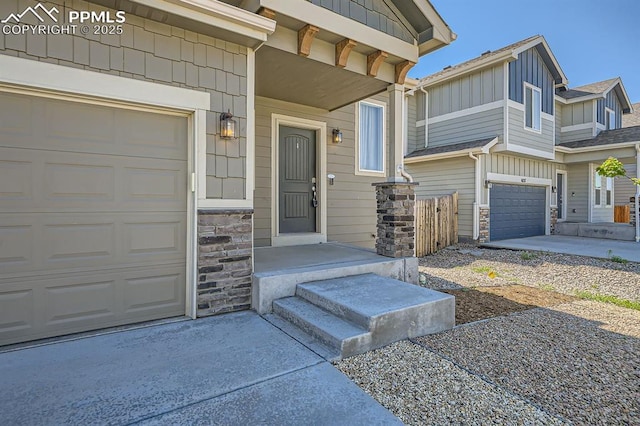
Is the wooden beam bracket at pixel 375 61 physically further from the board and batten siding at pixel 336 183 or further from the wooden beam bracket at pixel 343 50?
the board and batten siding at pixel 336 183

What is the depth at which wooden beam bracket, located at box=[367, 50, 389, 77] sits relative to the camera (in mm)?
4640

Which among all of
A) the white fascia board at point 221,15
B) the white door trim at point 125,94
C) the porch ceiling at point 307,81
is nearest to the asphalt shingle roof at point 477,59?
the porch ceiling at point 307,81

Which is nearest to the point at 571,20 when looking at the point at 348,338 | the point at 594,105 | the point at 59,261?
the point at 594,105

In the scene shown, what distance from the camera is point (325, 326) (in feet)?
9.98

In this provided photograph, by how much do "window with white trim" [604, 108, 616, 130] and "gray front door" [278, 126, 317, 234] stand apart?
1444 centimetres

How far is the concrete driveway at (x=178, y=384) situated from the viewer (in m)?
2.00

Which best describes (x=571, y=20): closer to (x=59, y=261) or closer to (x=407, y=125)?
(x=407, y=125)

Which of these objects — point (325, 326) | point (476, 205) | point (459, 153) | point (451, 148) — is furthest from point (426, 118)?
point (325, 326)

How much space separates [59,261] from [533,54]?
13.4 m

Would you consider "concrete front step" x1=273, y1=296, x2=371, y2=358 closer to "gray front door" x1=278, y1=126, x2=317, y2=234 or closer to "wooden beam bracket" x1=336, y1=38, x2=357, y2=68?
"gray front door" x1=278, y1=126, x2=317, y2=234

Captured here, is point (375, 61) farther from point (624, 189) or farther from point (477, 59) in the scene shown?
point (624, 189)

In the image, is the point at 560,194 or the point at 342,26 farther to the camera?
the point at 560,194

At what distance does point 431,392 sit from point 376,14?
14.8ft

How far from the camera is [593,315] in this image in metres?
4.25
